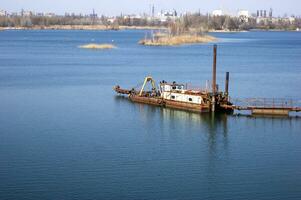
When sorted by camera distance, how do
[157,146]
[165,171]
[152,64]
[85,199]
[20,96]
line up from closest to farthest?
[85,199] < [165,171] < [157,146] < [20,96] < [152,64]

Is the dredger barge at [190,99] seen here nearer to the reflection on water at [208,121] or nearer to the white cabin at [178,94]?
the white cabin at [178,94]

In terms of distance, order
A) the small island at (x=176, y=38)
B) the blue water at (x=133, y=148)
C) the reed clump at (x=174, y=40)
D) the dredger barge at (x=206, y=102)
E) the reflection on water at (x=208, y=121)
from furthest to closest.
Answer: the small island at (x=176, y=38), the reed clump at (x=174, y=40), the dredger barge at (x=206, y=102), the reflection on water at (x=208, y=121), the blue water at (x=133, y=148)

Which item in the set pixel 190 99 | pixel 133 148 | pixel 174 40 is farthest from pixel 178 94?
pixel 174 40

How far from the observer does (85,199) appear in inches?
817

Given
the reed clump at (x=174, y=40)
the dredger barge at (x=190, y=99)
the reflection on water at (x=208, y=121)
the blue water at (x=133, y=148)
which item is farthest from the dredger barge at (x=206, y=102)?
the reed clump at (x=174, y=40)

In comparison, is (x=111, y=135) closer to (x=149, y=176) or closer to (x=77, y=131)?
(x=77, y=131)

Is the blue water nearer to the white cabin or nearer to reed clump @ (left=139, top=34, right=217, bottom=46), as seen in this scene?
the white cabin

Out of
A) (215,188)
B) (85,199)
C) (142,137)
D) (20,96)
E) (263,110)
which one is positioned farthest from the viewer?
(20,96)

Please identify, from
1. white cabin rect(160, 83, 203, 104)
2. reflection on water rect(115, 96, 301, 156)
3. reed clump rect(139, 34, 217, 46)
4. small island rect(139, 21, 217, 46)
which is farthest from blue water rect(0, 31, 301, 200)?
small island rect(139, 21, 217, 46)

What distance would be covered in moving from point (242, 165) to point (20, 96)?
22762mm

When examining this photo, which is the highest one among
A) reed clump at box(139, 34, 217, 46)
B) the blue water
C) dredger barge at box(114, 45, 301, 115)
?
reed clump at box(139, 34, 217, 46)

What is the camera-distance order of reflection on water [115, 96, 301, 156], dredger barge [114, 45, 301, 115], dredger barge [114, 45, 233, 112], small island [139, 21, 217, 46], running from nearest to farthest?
reflection on water [115, 96, 301, 156], dredger barge [114, 45, 301, 115], dredger barge [114, 45, 233, 112], small island [139, 21, 217, 46]

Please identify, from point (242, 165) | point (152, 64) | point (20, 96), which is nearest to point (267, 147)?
point (242, 165)

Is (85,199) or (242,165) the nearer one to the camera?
(85,199)
